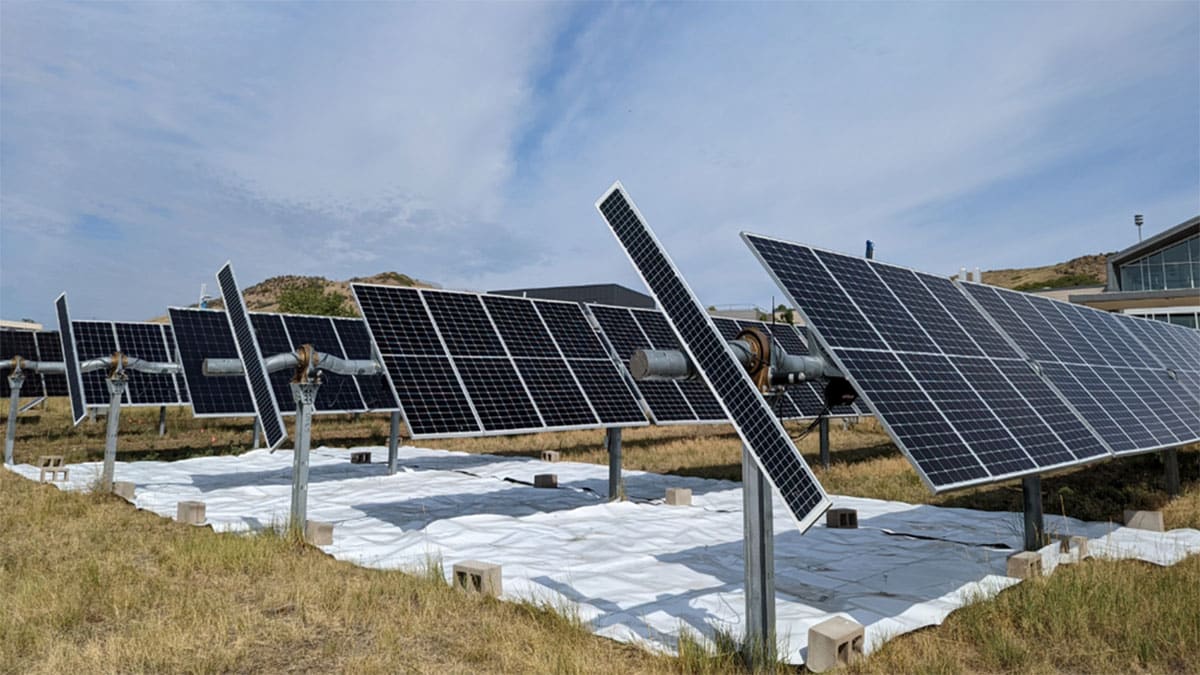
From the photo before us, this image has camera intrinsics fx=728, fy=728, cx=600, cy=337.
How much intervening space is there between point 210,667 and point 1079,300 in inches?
2169

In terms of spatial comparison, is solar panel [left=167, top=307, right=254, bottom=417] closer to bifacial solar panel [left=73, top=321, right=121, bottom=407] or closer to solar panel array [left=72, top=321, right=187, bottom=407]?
solar panel array [left=72, top=321, right=187, bottom=407]

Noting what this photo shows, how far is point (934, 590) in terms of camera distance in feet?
29.2

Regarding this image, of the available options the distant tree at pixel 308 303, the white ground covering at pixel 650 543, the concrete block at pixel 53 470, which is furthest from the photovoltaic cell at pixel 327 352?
the distant tree at pixel 308 303

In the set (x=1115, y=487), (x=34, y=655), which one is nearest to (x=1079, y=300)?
(x=1115, y=487)

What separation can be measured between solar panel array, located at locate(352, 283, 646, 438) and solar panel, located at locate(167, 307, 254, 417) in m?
7.41

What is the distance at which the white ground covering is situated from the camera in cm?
826

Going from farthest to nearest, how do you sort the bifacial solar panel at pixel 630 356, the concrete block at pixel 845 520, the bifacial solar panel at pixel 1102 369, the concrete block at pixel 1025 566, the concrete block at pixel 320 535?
the bifacial solar panel at pixel 630 356, the concrete block at pixel 845 520, the concrete block at pixel 320 535, the bifacial solar panel at pixel 1102 369, the concrete block at pixel 1025 566

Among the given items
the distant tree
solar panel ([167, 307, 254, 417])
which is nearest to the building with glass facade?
solar panel ([167, 307, 254, 417])

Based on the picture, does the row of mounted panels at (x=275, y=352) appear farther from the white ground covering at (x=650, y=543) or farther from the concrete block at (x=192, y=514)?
the concrete block at (x=192, y=514)

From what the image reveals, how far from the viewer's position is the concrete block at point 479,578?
8.70 metres

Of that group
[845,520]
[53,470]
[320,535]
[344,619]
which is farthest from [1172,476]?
[53,470]

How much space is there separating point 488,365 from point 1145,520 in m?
11.9

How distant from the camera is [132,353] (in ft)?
86.3

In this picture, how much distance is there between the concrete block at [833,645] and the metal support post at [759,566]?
471 millimetres
